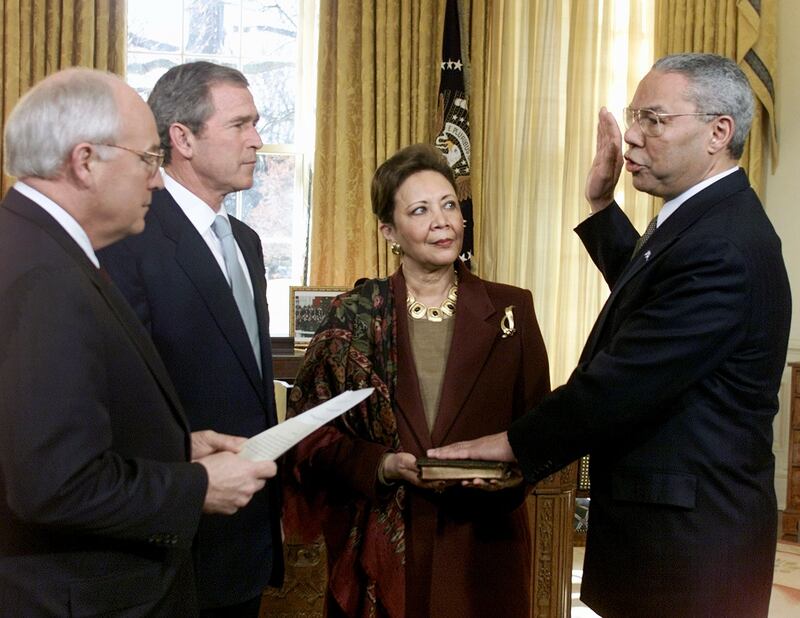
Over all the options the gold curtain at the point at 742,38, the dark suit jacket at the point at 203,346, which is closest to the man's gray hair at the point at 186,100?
the dark suit jacket at the point at 203,346

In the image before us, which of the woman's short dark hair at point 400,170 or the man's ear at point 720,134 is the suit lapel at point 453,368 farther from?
the man's ear at point 720,134

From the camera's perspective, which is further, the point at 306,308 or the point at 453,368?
the point at 306,308

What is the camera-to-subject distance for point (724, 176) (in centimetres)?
215

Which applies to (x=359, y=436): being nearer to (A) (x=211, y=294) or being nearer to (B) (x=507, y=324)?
(B) (x=507, y=324)

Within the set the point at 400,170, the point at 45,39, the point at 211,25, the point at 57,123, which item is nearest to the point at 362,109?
the point at 211,25

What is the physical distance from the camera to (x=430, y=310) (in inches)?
101

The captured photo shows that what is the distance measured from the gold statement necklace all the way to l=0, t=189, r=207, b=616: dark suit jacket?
0.99 metres

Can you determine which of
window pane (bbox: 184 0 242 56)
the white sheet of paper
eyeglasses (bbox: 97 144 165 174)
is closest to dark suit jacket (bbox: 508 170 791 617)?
Answer: the white sheet of paper

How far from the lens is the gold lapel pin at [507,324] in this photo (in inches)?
98.3

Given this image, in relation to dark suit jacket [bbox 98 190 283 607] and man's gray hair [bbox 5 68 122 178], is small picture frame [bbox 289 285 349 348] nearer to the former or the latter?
dark suit jacket [bbox 98 190 283 607]

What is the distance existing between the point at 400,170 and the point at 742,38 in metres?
4.15

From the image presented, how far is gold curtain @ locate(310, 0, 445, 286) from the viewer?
6.36 metres

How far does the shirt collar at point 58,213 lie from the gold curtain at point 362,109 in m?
4.81

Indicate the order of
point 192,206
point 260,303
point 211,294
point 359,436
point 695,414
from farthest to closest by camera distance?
point 359,436 < point 260,303 < point 192,206 < point 211,294 < point 695,414
